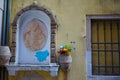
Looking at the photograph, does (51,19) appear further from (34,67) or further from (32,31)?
(34,67)

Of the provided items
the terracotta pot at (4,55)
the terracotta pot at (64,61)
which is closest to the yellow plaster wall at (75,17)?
the terracotta pot at (64,61)

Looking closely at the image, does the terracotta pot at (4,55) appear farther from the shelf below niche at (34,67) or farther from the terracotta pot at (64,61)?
the terracotta pot at (64,61)

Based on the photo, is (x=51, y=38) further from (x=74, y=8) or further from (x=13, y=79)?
(x=13, y=79)

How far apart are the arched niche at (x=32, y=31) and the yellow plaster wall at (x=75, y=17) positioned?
8.2 inches

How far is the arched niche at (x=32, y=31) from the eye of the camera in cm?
581

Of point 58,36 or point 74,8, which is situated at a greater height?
point 74,8

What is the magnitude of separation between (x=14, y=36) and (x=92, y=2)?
6.63ft

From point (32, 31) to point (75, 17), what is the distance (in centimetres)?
108

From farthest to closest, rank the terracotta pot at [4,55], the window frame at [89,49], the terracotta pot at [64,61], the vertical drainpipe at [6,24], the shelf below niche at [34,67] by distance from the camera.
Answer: the vertical drainpipe at [6,24] → the window frame at [89,49] → the terracotta pot at [64,61] → the shelf below niche at [34,67] → the terracotta pot at [4,55]

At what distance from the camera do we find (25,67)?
5539 mm

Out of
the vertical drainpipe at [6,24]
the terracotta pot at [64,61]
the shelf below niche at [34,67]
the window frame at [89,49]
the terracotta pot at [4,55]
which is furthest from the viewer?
the vertical drainpipe at [6,24]

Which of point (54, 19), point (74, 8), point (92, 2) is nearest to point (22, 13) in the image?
point (54, 19)

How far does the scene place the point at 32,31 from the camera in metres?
5.98

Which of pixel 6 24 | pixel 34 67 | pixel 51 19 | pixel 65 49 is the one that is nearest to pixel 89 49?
pixel 65 49
